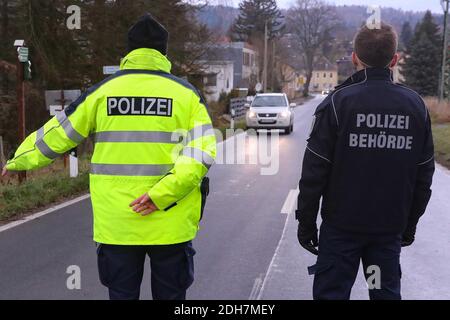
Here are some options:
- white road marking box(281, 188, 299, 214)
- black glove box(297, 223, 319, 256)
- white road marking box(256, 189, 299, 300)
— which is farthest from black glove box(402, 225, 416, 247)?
white road marking box(281, 188, 299, 214)

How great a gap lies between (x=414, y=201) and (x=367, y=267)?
0.47m

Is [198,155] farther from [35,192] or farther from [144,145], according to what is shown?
[35,192]

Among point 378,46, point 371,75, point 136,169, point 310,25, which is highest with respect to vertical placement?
point 310,25

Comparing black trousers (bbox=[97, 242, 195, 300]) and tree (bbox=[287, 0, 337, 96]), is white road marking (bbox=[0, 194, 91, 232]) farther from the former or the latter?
tree (bbox=[287, 0, 337, 96])

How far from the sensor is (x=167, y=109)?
2934mm

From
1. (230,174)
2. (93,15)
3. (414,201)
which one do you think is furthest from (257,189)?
(93,15)

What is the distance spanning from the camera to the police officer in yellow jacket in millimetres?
2922

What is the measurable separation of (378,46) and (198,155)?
3.72ft

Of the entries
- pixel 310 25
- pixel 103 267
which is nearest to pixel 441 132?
pixel 103 267

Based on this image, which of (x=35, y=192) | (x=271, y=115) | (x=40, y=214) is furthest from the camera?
(x=271, y=115)

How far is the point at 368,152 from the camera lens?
288cm

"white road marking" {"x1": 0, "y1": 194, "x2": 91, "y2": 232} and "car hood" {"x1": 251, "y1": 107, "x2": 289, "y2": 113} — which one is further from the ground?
"white road marking" {"x1": 0, "y1": 194, "x2": 91, "y2": 232}
